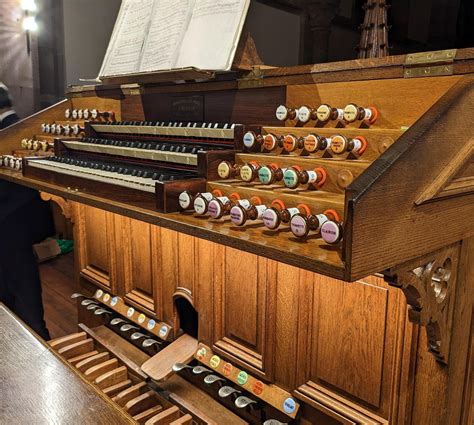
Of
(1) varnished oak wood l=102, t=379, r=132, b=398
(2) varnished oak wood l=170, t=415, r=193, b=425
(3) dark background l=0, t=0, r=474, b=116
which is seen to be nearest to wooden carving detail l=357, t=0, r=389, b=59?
(2) varnished oak wood l=170, t=415, r=193, b=425

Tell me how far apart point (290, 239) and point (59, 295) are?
3.34 meters

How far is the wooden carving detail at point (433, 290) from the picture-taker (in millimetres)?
1079

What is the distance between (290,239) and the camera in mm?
1158

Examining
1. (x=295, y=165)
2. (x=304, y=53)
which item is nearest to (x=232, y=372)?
(x=295, y=165)

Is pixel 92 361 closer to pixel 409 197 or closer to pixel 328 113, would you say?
pixel 328 113

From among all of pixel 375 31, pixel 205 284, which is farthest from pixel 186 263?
pixel 375 31

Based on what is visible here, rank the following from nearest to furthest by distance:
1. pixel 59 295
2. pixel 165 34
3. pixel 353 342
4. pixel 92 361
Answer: pixel 353 342 < pixel 165 34 < pixel 92 361 < pixel 59 295

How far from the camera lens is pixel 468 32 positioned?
3.16 m

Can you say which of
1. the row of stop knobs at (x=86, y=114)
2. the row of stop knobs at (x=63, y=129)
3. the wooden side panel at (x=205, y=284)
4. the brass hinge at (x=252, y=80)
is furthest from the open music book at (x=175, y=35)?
the wooden side panel at (x=205, y=284)

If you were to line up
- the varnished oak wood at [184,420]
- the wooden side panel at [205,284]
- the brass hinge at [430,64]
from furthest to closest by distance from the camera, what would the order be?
the wooden side panel at [205,284], the varnished oak wood at [184,420], the brass hinge at [430,64]

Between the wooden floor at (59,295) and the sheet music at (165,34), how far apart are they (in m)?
1.59

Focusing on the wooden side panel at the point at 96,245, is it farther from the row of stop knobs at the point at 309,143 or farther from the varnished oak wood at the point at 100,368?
the row of stop knobs at the point at 309,143

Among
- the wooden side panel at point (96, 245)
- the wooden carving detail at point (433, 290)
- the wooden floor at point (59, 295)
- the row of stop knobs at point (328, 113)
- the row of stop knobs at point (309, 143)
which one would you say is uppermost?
the row of stop knobs at point (328, 113)

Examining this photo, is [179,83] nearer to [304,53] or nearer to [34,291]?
[34,291]
